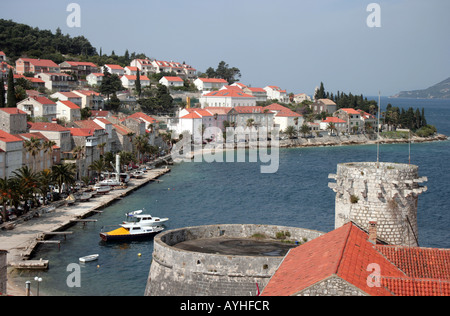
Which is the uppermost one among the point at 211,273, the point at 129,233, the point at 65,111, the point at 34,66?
the point at 34,66

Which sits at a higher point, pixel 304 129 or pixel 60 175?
pixel 304 129

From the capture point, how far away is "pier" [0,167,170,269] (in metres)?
36.9

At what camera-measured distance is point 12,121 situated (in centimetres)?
6650

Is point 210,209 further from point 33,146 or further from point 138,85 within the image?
point 138,85

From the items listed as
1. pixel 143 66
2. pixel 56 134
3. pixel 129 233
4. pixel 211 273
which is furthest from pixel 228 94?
pixel 211 273

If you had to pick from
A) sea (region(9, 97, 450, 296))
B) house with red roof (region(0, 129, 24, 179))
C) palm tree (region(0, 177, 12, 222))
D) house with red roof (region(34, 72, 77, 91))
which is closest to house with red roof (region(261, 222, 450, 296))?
sea (region(9, 97, 450, 296))

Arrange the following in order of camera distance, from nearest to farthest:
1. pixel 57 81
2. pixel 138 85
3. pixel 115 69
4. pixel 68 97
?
pixel 68 97
pixel 57 81
pixel 138 85
pixel 115 69

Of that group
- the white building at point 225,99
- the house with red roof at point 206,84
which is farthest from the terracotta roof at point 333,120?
the house with red roof at point 206,84

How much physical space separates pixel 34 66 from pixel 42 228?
3579 inches

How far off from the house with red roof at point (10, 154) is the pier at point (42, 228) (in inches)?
227

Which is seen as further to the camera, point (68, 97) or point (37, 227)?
point (68, 97)

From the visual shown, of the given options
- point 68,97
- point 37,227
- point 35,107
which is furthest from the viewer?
point 68,97

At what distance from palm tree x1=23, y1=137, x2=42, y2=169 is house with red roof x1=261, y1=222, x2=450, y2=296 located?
4731cm

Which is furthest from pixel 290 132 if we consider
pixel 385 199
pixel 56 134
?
pixel 385 199
